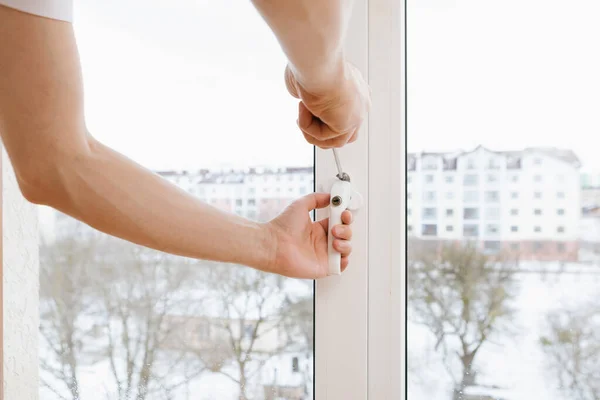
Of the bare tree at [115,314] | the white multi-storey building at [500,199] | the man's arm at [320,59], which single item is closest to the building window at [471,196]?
the white multi-storey building at [500,199]

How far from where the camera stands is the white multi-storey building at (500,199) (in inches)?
39.8

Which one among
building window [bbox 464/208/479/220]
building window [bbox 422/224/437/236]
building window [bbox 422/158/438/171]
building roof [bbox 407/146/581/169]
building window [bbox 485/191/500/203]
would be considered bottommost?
building window [bbox 422/224/437/236]

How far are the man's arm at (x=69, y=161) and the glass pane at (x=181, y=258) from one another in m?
0.33

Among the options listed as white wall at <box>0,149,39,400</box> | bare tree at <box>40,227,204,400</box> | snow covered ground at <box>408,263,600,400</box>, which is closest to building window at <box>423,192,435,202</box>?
snow covered ground at <box>408,263,600,400</box>

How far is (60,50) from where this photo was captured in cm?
64

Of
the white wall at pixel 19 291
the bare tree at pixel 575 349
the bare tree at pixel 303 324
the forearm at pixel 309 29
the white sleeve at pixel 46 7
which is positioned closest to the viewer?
the forearm at pixel 309 29

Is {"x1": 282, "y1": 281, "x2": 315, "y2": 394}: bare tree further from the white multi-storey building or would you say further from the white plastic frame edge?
the white multi-storey building

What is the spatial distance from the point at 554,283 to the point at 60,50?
0.88 metres

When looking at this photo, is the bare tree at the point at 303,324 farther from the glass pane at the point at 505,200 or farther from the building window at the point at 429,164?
the building window at the point at 429,164

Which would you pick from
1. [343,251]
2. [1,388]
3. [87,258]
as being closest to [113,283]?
[87,258]

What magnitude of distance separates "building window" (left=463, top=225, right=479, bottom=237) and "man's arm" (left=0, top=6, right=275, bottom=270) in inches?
18.3

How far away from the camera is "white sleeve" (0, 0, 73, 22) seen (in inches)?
23.6

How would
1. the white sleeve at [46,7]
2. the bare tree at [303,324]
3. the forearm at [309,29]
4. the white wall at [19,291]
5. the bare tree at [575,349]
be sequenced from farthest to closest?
the white wall at [19,291]
the bare tree at [303,324]
the bare tree at [575,349]
the white sleeve at [46,7]
the forearm at [309,29]

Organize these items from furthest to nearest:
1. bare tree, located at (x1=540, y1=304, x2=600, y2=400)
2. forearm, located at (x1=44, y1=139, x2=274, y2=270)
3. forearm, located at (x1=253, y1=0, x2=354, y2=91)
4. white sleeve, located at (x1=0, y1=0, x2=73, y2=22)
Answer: bare tree, located at (x1=540, y1=304, x2=600, y2=400), forearm, located at (x1=44, y1=139, x2=274, y2=270), white sleeve, located at (x1=0, y1=0, x2=73, y2=22), forearm, located at (x1=253, y1=0, x2=354, y2=91)
